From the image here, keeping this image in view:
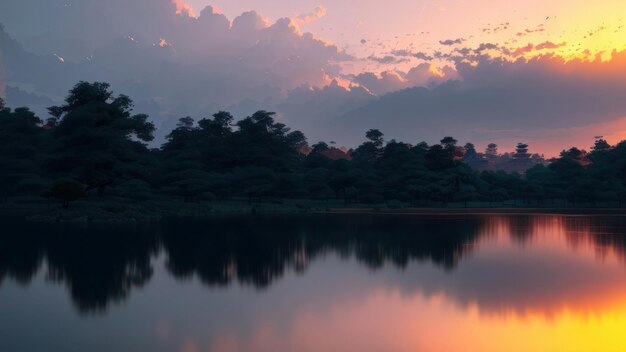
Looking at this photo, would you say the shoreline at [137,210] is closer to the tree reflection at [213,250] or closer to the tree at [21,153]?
the tree at [21,153]

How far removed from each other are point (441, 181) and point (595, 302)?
67548 millimetres

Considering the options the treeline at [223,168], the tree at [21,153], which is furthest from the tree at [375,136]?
the tree at [21,153]

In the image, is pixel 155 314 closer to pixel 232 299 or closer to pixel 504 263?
pixel 232 299

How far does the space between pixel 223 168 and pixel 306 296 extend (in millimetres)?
68503

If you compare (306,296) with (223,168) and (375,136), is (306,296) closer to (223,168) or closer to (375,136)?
(223,168)

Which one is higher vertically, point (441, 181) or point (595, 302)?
point (441, 181)

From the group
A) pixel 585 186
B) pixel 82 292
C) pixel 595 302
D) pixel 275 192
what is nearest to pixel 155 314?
pixel 82 292

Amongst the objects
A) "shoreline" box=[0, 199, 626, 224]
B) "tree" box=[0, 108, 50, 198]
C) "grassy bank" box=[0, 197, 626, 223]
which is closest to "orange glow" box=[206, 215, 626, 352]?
"shoreline" box=[0, 199, 626, 224]

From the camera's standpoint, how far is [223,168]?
81.8m

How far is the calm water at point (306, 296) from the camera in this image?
1045 centimetres

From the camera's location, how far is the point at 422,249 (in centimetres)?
2556

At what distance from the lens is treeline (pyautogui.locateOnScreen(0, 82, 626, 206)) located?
5131 cm

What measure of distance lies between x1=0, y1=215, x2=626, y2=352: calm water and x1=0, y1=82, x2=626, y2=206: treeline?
82.2ft

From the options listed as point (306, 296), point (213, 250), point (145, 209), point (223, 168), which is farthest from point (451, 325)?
point (223, 168)
